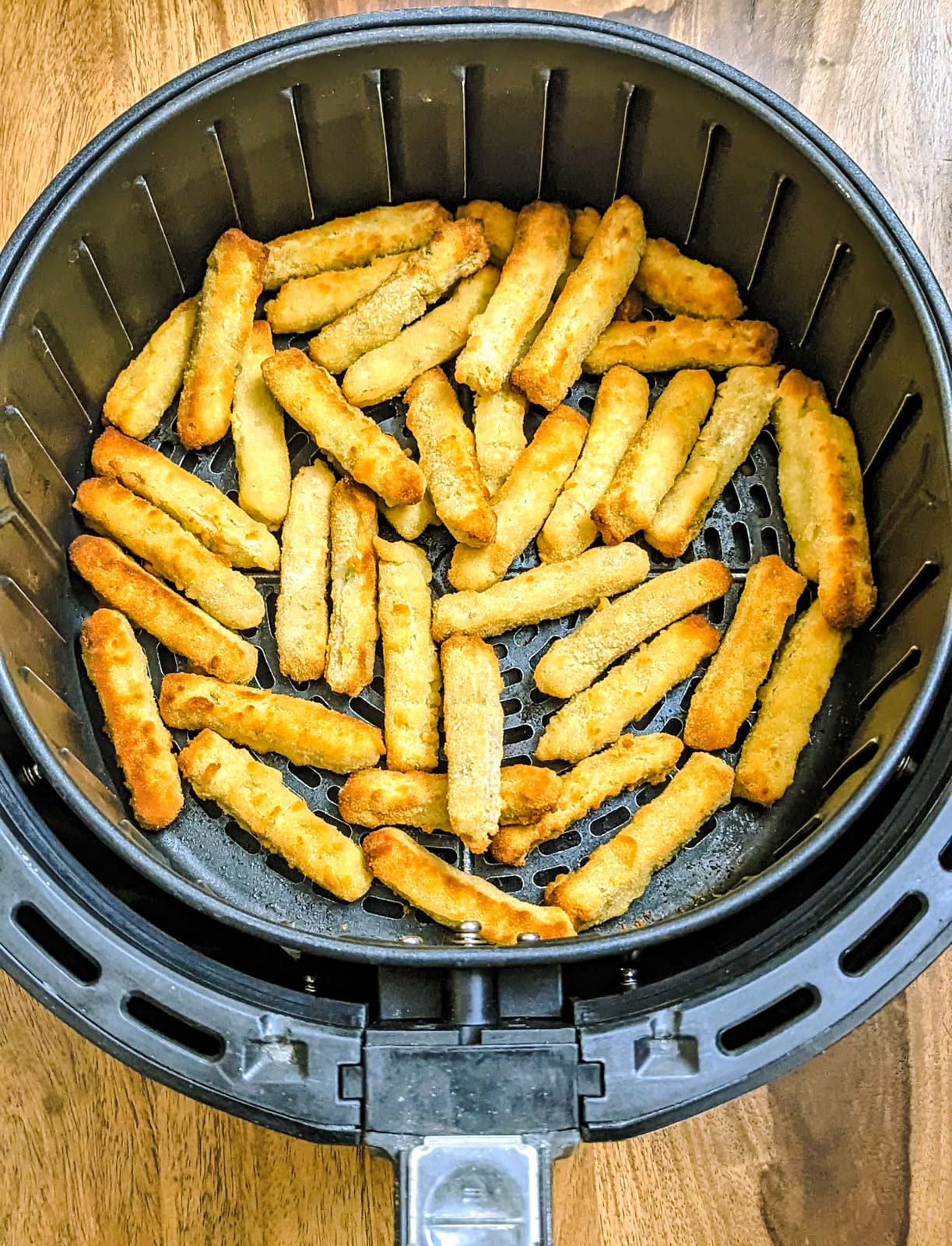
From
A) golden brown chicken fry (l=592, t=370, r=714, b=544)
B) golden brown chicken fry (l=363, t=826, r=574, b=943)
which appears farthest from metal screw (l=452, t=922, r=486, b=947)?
golden brown chicken fry (l=592, t=370, r=714, b=544)

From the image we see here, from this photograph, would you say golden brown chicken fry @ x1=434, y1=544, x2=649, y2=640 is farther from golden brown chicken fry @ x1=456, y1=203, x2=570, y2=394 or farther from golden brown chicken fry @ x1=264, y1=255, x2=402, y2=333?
golden brown chicken fry @ x1=264, y1=255, x2=402, y2=333

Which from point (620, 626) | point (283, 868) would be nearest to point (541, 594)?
point (620, 626)

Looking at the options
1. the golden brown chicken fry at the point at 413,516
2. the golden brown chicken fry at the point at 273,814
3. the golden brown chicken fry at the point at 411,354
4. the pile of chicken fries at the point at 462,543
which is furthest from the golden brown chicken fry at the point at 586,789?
the golden brown chicken fry at the point at 411,354

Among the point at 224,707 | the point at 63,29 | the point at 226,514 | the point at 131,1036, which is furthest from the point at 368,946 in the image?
the point at 63,29

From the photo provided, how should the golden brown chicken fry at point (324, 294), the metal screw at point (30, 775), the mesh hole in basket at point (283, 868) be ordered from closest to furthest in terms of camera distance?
the metal screw at point (30, 775) < the mesh hole in basket at point (283, 868) < the golden brown chicken fry at point (324, 294)

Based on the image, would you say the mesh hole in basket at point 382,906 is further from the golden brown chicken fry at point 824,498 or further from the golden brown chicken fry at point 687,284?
the golden brown chicken fry at point 687,284

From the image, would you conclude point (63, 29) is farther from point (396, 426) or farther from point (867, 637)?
point (867, 637)

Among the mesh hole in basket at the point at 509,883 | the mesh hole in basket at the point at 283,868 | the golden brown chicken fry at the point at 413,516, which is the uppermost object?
the golden brown chicken fry at the point at 413,516
